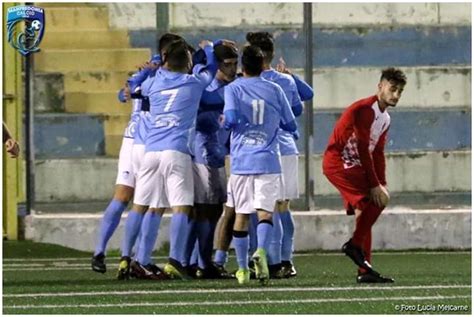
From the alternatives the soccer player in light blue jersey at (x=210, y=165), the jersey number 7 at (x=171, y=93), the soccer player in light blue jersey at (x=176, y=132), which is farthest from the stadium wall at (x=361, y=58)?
the jersey number 7 at (x=171, y=93)

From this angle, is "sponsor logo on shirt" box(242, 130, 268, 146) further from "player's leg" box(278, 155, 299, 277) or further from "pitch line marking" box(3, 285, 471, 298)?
"player's leg" box(278, 155, 299, 277)

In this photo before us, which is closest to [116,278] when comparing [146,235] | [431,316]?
[146,235]

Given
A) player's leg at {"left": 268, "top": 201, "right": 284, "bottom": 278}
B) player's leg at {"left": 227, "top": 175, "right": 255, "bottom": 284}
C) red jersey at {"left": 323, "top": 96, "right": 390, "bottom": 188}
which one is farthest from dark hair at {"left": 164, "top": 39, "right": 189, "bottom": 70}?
player's leg at {"left": 268, "top": 201, "right": 284, "bottom": 278}

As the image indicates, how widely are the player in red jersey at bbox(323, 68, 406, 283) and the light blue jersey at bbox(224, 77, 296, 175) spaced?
1.43 ft

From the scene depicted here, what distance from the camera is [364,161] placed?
1121 centimetres

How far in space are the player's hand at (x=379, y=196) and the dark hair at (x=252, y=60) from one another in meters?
1.07

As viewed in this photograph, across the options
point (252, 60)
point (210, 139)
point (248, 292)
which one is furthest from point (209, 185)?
point (248, 292)

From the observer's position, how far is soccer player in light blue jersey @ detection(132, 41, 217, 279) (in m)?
11.7

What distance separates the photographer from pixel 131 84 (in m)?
12.2

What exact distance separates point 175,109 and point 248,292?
175cm

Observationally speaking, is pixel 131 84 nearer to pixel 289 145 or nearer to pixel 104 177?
pixel 289 145

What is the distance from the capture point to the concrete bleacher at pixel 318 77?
638 inches

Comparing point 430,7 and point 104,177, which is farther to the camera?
point 430,7

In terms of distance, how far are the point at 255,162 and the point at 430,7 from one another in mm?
6462
